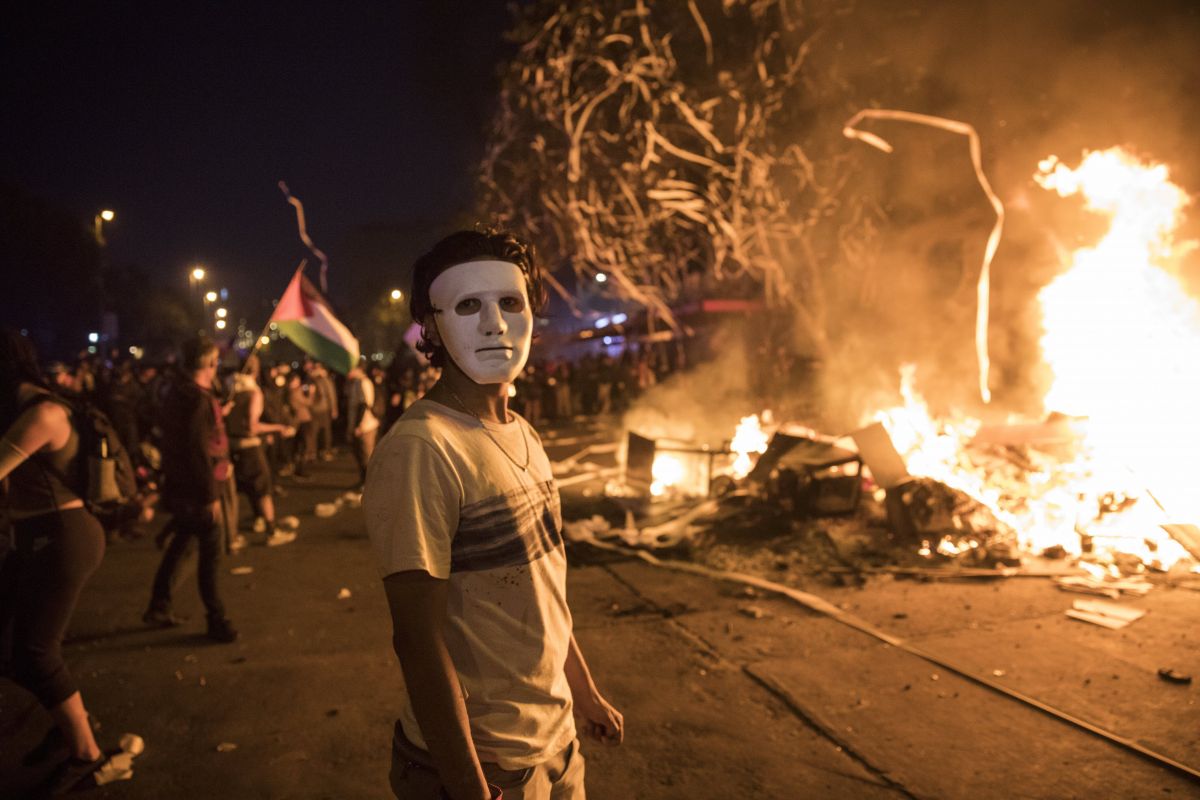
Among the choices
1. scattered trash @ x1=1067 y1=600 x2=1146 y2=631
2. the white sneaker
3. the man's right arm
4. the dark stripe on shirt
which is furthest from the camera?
the white sneaker

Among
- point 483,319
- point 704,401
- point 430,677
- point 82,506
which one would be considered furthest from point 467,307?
point 704,401

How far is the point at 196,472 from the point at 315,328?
4173 millimetres

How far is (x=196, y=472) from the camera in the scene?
5.18m

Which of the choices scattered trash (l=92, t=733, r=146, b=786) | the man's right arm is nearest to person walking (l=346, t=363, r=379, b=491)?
scattered trash (l=92, t=733, r=146, b=786)

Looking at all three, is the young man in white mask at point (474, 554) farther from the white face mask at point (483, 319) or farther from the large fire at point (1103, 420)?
the large fire at point (1103, 420)

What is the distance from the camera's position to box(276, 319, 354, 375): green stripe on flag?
909 cm

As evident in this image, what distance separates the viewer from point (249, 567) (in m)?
7.45

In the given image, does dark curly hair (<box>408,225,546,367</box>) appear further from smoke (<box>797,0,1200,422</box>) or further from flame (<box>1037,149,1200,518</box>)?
smoke (<box>797,0,1200,422</box>)

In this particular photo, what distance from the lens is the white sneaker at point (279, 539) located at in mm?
8320

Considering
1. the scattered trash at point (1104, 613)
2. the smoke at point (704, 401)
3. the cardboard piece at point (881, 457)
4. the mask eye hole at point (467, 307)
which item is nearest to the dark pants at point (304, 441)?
the smoke at point (704, 401)

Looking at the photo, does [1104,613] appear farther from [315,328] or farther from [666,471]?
[315,328]

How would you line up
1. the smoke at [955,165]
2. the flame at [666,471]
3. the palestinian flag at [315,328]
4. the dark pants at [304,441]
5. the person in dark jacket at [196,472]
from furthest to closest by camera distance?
1. the dark pants at [304,441]
2. the smoke at [955,165]
3. the flame at [666,471]
4. the palestinian flag at [315,328]
5. the person in dark jacket at [196,472]

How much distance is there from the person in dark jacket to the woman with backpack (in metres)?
1.51

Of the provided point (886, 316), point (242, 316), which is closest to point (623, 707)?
point (886, 316)
